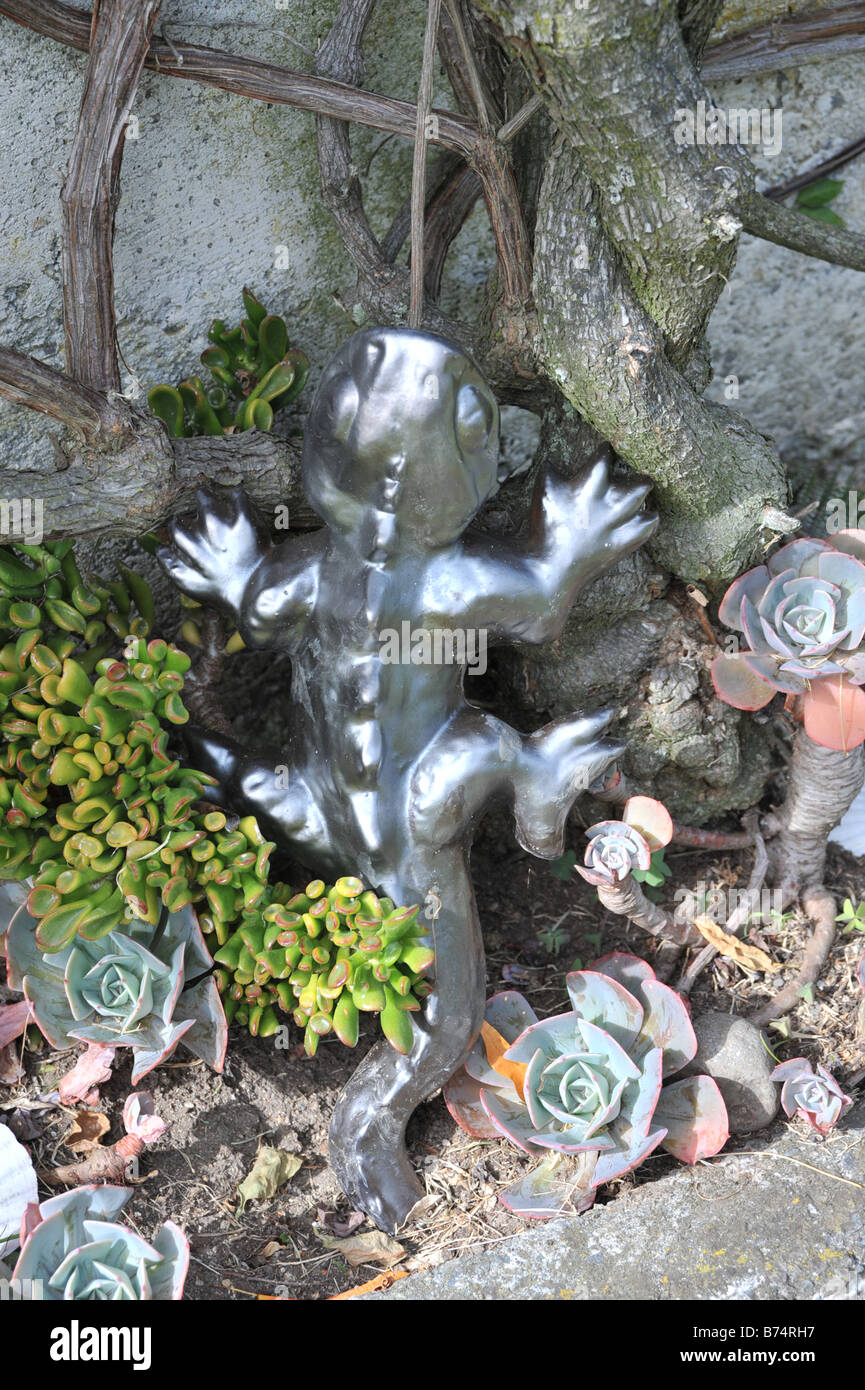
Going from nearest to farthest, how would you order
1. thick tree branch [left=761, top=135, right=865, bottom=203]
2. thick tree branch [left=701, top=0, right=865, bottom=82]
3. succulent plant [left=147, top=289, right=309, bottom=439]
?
1. succulent plant [left=147, top=289, right=309, bottom=439]
2. thick tree branch [left=701, top=0, right=865, bottom=82]
3. thick tree branch [left=761, top=135, right=865, bottom=203]

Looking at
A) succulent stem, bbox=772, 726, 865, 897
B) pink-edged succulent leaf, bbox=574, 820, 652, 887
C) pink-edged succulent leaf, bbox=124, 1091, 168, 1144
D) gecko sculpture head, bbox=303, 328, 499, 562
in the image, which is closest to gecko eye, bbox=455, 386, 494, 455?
gecko sculpture head, bbox=303, 328, 499, 562

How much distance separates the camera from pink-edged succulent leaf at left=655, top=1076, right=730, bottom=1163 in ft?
5.32

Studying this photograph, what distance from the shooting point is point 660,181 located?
1449mm

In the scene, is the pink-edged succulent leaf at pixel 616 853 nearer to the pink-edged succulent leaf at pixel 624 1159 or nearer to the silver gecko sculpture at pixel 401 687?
the silver gecko sculpture at pixel 401 687

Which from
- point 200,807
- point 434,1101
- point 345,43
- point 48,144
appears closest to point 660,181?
point 345,43

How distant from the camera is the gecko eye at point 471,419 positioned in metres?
1.50

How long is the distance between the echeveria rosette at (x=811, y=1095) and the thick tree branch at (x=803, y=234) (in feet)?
4.05

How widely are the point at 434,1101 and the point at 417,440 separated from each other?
3.20ft

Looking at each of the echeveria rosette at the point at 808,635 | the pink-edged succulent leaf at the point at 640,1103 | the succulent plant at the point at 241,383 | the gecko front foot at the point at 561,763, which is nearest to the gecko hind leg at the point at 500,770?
the gecko front foot at the point at 561,763

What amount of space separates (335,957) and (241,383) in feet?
2.92

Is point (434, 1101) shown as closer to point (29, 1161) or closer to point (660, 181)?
point (29, 1161)

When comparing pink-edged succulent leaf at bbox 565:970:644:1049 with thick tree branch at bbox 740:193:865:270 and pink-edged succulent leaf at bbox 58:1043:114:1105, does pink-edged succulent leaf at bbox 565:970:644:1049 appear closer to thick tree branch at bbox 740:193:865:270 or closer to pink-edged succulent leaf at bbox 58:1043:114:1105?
pink-edged succulent leaf at bbox 58:1043:114:1105

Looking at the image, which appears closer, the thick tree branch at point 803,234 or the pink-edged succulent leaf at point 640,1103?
the pink-edged succulent leaf at point 640,1103

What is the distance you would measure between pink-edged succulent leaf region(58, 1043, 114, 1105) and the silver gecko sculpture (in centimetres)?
33
